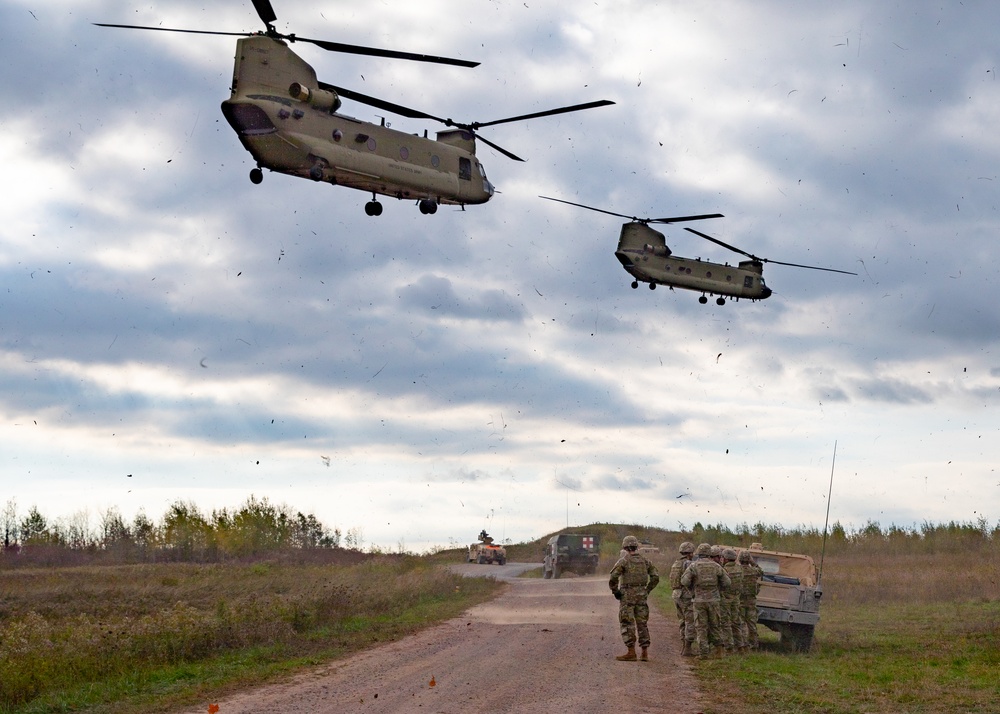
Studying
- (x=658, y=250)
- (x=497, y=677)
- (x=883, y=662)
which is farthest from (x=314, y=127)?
(x=658, y=250)

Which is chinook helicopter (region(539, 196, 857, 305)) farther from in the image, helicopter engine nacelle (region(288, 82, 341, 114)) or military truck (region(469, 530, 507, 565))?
military truck (region(469, 530, 507, 565))

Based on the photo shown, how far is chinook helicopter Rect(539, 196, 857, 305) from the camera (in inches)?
1486

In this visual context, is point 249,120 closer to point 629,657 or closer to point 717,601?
point 629,657

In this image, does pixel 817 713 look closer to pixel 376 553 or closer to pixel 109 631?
pixel 109 631

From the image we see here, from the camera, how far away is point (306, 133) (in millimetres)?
20141

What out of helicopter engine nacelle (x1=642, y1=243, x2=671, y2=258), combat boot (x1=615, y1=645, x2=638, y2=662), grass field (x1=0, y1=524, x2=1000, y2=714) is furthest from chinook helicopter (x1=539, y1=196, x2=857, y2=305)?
combat boot (x1=615, y1=645, x2=638, y2=662)

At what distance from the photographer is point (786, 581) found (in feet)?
59.9

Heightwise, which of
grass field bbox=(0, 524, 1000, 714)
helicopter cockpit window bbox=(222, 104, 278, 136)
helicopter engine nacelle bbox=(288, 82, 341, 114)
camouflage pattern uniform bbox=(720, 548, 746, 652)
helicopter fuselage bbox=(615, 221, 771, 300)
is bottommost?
grass field bbox=(0, 524, 1000, 714)

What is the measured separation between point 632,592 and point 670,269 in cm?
2377

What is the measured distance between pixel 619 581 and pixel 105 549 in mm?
57618

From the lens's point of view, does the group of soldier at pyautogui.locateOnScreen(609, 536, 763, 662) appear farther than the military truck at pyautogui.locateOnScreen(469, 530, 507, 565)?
No

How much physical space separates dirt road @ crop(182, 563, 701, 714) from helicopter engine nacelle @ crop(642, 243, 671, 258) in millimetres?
18537

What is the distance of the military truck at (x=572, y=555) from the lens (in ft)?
153

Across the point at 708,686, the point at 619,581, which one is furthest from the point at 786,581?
the point at 708,686
